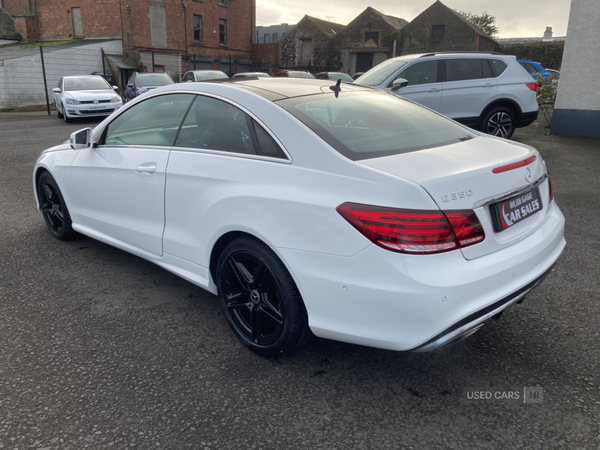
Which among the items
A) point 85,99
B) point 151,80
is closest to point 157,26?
point 151,80

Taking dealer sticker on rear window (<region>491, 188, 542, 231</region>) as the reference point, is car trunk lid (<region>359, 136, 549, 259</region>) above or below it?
above

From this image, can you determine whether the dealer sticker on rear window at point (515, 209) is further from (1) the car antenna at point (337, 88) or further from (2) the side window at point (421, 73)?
(2) the side window at point (421, 73)

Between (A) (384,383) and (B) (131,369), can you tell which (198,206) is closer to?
A: (B) (131,369)

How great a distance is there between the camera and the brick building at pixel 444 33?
38.4m

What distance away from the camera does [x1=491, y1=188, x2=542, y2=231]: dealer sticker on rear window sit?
2.31 metres

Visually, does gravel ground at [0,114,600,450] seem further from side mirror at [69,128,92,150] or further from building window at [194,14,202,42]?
building window at [194,14,202,42]

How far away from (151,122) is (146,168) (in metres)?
0.53

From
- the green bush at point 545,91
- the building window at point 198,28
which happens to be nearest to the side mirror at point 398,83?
the green bush at point 545,91

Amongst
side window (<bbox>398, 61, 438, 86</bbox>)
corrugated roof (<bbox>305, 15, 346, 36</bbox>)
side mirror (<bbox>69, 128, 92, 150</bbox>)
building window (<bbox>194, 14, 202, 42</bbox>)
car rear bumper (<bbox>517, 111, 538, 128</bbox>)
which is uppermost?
corrugated roof (<bbox>305, 15, 346, 36</bbox>)

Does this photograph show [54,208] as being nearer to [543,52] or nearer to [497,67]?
[497,67]

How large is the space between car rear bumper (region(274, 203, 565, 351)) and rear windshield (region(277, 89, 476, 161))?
0.57 metres

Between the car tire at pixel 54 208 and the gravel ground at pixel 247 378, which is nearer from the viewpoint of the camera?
the gravel ground at pixel 247 378

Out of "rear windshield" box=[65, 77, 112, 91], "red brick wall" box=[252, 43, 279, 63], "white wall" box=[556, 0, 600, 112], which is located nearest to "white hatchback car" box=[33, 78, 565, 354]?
"white wall" box=[556, 0, 600, 112]

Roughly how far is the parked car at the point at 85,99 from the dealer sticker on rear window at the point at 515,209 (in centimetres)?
1569
